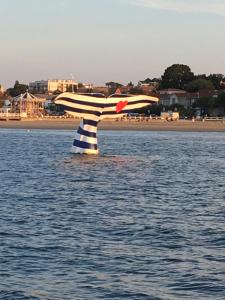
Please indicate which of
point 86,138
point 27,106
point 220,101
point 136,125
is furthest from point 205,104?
point 86,138

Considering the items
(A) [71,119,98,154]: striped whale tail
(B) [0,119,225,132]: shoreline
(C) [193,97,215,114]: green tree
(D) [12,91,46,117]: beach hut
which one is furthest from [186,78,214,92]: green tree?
(A) [71,119,98,154]: striped whale tail

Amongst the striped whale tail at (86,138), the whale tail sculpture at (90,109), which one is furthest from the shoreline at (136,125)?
the striped whale tail at (86,138)

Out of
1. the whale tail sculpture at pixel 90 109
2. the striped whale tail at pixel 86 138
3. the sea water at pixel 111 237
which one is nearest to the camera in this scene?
the sea water at pixel 111 237

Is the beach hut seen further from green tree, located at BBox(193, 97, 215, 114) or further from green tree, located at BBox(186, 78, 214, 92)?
green tree, located at BBox(186, 78, 214, 92)

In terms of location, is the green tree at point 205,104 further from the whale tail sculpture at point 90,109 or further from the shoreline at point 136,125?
the whale tail sculpture at point 90,109

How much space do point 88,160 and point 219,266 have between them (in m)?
31.4

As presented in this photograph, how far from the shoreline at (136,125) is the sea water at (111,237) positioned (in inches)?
3121

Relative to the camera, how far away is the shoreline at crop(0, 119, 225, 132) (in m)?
116

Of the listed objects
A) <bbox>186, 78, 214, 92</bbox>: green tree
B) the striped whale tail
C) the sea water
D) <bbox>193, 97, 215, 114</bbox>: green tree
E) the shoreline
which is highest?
<bbox>186, 78, 214, 92</bbox>: green tree

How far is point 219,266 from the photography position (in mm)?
16156

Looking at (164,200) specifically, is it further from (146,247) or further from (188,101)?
(188,101)

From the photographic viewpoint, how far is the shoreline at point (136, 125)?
11596 cm

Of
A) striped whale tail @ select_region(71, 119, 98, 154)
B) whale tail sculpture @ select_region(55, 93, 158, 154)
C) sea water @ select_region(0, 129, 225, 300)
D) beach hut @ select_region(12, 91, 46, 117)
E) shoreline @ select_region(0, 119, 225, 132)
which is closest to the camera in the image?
sea water @ select_region(0, 129, 225, 300)

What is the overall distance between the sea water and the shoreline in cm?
7928
